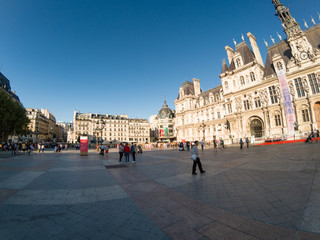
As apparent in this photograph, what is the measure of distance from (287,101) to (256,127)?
27.3 ft

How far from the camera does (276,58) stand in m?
32.4

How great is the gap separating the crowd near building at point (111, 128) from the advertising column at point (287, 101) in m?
69.7

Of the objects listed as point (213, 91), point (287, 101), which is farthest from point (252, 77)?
point (213, 91)

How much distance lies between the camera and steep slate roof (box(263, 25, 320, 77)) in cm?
3003

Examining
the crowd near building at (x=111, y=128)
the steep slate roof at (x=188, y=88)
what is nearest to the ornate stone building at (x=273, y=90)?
the steep slate roof at (x=188, y=88)

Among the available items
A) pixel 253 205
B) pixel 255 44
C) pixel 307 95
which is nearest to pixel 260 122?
pixel 307 95

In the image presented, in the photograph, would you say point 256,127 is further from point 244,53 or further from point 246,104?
point 244,53

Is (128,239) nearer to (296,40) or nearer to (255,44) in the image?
(296,40)

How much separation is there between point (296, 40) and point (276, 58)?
13.7 ft

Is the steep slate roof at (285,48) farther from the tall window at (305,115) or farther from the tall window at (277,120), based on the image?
the tall window at (305,115)

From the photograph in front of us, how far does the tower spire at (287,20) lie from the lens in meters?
31.1

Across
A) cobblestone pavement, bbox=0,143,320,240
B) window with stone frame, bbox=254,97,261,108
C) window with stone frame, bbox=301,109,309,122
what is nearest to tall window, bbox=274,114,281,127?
window with stone frame, bbox=301,109,309,122

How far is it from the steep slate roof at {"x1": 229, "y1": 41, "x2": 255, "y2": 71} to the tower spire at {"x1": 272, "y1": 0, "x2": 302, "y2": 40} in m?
7.57

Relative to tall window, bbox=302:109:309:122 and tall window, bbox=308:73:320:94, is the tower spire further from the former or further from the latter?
tall window, bbox=302:109:309:122
